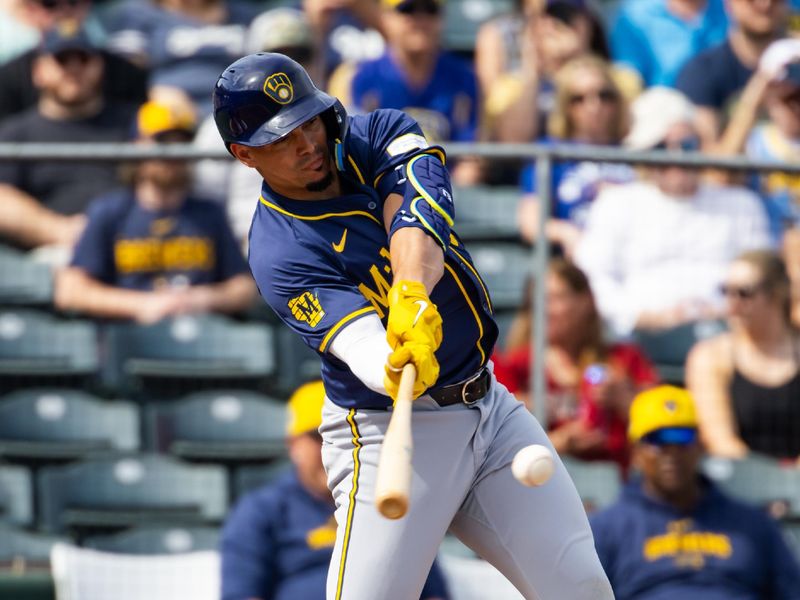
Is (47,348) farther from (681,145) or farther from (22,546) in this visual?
(681,145)

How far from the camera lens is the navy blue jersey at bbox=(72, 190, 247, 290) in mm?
6004

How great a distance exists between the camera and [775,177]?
5.84 m

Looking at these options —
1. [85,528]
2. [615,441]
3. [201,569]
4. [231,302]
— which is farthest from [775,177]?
[85,528]

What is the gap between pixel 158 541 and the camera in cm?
565

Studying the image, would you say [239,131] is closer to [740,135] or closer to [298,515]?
[298,515]

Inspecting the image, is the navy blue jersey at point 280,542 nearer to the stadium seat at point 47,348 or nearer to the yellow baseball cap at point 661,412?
the yellow baseball cap at point 661,412

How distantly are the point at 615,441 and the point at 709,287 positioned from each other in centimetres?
73

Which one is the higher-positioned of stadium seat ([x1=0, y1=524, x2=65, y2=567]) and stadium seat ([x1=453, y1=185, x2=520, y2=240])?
stadium seat ([x1=453, y1=185, x2=520, y2=240])

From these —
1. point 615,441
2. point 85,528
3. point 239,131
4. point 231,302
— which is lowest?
point 85,528

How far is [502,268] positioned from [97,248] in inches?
66.1

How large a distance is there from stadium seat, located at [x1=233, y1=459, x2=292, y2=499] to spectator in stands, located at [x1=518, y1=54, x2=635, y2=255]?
136 cm

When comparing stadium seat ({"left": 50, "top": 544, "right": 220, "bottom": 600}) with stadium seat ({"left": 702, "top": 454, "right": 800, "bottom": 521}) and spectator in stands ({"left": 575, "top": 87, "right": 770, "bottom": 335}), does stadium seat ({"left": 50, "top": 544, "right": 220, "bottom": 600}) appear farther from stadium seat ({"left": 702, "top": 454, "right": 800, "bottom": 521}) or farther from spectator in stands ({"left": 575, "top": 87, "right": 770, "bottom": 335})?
stadium seat ({"left": 702, "top": 454, "right": 800, "bottom": 521})

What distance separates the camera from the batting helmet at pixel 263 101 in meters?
3.20

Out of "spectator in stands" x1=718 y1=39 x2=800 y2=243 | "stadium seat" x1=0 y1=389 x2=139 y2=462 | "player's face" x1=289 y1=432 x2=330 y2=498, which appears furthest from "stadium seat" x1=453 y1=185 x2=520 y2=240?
"stadium seat" x1=0 y1=389 x2=139 y2=462
